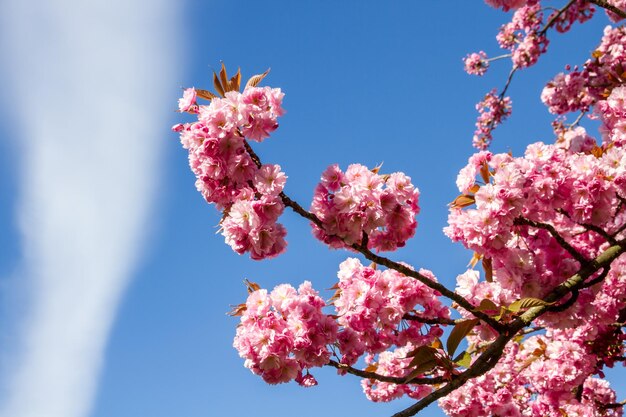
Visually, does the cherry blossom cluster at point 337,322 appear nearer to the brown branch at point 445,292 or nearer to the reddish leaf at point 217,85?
the brown branch at point 445,292

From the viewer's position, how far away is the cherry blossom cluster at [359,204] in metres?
3.59

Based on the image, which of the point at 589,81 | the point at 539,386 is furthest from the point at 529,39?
the point at 539,386

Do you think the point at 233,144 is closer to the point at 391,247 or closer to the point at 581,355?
the point at 391,247

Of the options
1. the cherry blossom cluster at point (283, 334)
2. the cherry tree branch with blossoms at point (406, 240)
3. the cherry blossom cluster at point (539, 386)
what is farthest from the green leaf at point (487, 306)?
the cherry blossom cluster at point (539, 386)

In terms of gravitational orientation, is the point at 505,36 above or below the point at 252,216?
above

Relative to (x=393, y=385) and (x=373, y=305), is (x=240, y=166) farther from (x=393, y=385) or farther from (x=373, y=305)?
(x=393, y=385)

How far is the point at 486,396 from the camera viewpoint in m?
5.69

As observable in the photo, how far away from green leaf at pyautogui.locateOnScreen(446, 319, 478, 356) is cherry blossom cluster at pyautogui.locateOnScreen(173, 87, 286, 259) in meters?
1.37

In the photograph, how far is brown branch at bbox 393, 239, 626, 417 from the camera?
388 cm

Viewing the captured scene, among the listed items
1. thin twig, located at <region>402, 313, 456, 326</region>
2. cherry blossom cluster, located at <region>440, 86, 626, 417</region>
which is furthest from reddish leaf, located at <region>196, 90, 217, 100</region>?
thin twig, located at <region>402, 313, 456, 326</region>

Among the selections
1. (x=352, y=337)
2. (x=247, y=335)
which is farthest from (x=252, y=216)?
(x=352, y=337)

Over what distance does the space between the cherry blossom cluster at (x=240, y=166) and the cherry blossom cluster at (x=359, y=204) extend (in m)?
0.29

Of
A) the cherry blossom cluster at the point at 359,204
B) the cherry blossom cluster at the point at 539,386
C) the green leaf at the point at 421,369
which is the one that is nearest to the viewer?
the cherry blossom cluster at the point at 359,204

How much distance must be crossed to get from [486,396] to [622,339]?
135cm
